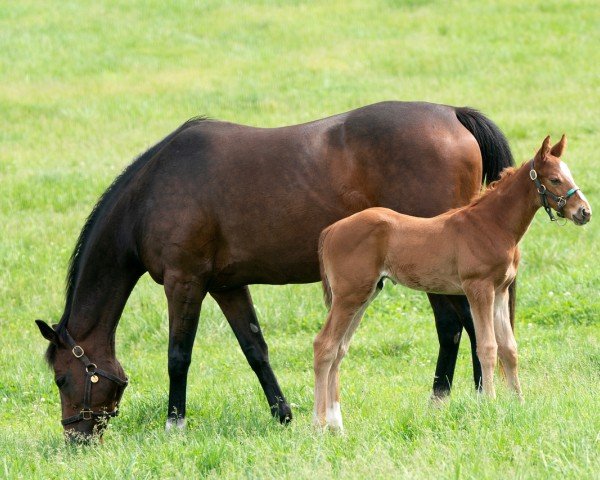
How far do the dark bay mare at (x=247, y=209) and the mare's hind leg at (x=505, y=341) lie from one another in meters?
0.60

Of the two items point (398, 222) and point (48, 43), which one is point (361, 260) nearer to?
point (398, 222)

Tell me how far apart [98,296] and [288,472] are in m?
2.73

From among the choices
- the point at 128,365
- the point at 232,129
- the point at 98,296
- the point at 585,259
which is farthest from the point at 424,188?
the point at 585,259

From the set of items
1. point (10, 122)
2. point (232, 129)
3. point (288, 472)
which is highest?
point (232, 129)

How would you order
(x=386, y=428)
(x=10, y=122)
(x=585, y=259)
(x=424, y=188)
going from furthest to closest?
(x=10, y=122)
(x=585, y=259)
(x=424, y=188)
(x=386, y=428)

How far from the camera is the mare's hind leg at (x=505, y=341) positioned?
6020mm

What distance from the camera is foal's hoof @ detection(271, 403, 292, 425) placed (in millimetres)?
6852

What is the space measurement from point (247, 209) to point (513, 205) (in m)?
1.88

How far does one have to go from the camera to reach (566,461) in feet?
14.8

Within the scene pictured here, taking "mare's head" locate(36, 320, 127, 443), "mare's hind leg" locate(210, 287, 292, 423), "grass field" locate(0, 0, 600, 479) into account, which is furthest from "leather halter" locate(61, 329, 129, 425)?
"mare's hind leg" locate(210, 287, 292, 423)

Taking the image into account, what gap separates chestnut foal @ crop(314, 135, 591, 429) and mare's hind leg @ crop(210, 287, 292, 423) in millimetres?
1030

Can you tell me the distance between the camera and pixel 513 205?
19.1ft

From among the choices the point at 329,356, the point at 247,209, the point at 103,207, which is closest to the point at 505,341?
the point at 329,356

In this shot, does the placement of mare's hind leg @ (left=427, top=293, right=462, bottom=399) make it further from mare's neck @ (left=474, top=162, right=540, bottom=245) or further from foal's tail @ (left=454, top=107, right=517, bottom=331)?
mare's neck @ (left=474, top=162, right=540, bottom=245)
